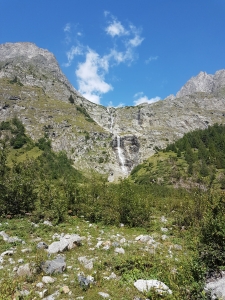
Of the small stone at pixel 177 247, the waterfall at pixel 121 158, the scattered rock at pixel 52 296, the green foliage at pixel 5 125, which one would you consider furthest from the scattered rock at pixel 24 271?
the green foliage at pixel 5 125

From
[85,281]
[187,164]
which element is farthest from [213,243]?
[187,164]

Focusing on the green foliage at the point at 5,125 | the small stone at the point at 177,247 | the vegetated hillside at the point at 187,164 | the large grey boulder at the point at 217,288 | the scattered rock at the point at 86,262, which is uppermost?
the green foliage at the point at 5,125

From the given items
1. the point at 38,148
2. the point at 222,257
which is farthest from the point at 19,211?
Answer: the point at 38,148

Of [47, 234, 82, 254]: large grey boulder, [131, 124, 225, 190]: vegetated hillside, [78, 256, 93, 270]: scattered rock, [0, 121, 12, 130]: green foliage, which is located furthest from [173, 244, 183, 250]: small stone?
[0, 121, 12, 130]: green foliage

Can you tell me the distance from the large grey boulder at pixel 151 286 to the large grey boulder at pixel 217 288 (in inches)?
53.2

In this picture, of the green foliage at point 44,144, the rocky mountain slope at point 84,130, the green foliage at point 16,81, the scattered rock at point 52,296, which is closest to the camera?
the scattered rock at point 52,296

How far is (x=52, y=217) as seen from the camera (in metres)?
19.0

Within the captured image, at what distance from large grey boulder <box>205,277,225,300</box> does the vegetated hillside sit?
215 ft

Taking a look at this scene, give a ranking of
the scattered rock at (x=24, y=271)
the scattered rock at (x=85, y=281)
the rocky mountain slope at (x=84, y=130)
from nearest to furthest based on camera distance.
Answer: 1. the scattered rock at (x=85, y=281)
2. the scattered rock at (x=24, y=271)
3. the rocky mountain slope at (x=84, y=130)

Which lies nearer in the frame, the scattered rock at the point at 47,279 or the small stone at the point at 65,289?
the small stone at the point at 65,289

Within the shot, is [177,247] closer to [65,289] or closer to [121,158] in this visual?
[65,289]

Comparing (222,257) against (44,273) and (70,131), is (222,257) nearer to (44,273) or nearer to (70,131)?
(44,273)

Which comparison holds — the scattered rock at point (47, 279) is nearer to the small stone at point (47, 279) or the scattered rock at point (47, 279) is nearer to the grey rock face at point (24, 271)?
the small stone at point (47, 279)

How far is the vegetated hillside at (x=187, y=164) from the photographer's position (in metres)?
85.6
